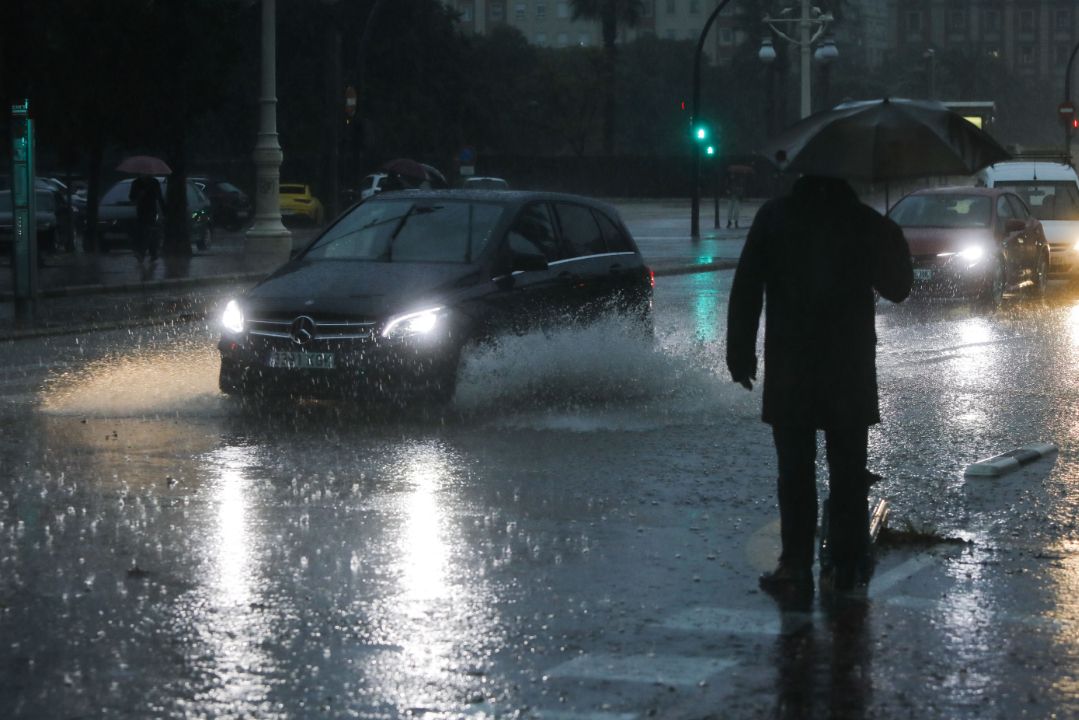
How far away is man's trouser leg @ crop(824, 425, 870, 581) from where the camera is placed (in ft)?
22.4

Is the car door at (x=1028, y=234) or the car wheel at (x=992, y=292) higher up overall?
the car door at (x=1028, y=234)

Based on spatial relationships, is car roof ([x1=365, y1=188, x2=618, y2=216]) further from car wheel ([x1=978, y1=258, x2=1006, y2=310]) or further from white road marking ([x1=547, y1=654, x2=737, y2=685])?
car wheel ([x1=978, y1=258, x2=1006, y2=310])

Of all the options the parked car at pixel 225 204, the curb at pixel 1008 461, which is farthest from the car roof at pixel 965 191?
the parked car at pixel 225 204

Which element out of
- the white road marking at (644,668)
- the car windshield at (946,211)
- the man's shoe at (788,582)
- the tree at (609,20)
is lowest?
the white road marking at (644,668)

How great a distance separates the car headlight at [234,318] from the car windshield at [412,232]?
39.8 inches

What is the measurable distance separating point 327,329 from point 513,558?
4.60 m

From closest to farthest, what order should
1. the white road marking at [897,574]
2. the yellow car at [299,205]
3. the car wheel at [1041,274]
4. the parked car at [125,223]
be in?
the white road marking at [897,574], the car wheel at [1041,274], the parked car at [125,223], the yellow car at [299,205]

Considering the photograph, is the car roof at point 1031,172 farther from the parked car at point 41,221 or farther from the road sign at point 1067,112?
the road sign at point 1067,112

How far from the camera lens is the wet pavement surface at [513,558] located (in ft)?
18.4

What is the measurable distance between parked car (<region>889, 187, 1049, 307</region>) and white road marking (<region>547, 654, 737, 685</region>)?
17.8m

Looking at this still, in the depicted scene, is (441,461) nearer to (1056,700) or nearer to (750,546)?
(750,546)

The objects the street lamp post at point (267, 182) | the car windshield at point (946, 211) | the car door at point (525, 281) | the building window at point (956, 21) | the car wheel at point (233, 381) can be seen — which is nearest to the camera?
the car wheel at point (233, 381)

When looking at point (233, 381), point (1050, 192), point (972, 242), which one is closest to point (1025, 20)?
point (1050, 192)

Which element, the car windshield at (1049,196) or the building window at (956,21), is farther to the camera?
the building window at (956,21)
